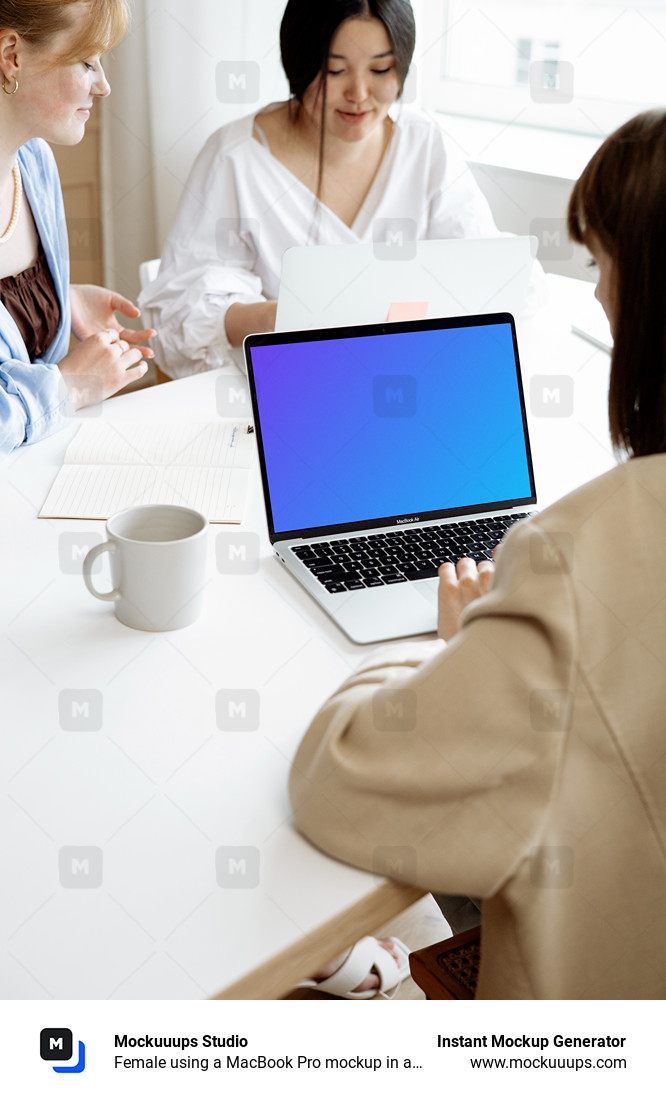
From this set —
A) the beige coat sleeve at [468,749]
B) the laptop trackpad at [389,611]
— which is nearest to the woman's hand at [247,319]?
the laptop trackpad at [389,611]

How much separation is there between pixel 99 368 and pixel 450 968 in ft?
3.34

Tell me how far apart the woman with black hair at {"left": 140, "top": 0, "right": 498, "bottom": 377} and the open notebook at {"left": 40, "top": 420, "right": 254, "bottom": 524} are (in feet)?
1.36

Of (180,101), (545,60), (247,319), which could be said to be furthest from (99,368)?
(545,60)

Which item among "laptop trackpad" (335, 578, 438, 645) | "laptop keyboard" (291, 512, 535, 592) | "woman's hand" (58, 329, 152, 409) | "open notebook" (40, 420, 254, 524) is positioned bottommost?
"laptop trackpad" (335, 578, 438, 645)

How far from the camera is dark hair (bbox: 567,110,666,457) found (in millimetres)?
730

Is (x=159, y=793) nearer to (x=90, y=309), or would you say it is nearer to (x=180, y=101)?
(x=90, y=309)

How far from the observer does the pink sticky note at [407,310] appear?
1.44m

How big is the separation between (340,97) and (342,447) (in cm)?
112

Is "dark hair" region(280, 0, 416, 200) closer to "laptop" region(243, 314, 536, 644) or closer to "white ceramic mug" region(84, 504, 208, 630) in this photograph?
"laptop" region(243, 314, 536, 644)

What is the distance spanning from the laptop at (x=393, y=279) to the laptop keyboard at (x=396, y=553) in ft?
1.36

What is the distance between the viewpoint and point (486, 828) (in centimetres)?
70
